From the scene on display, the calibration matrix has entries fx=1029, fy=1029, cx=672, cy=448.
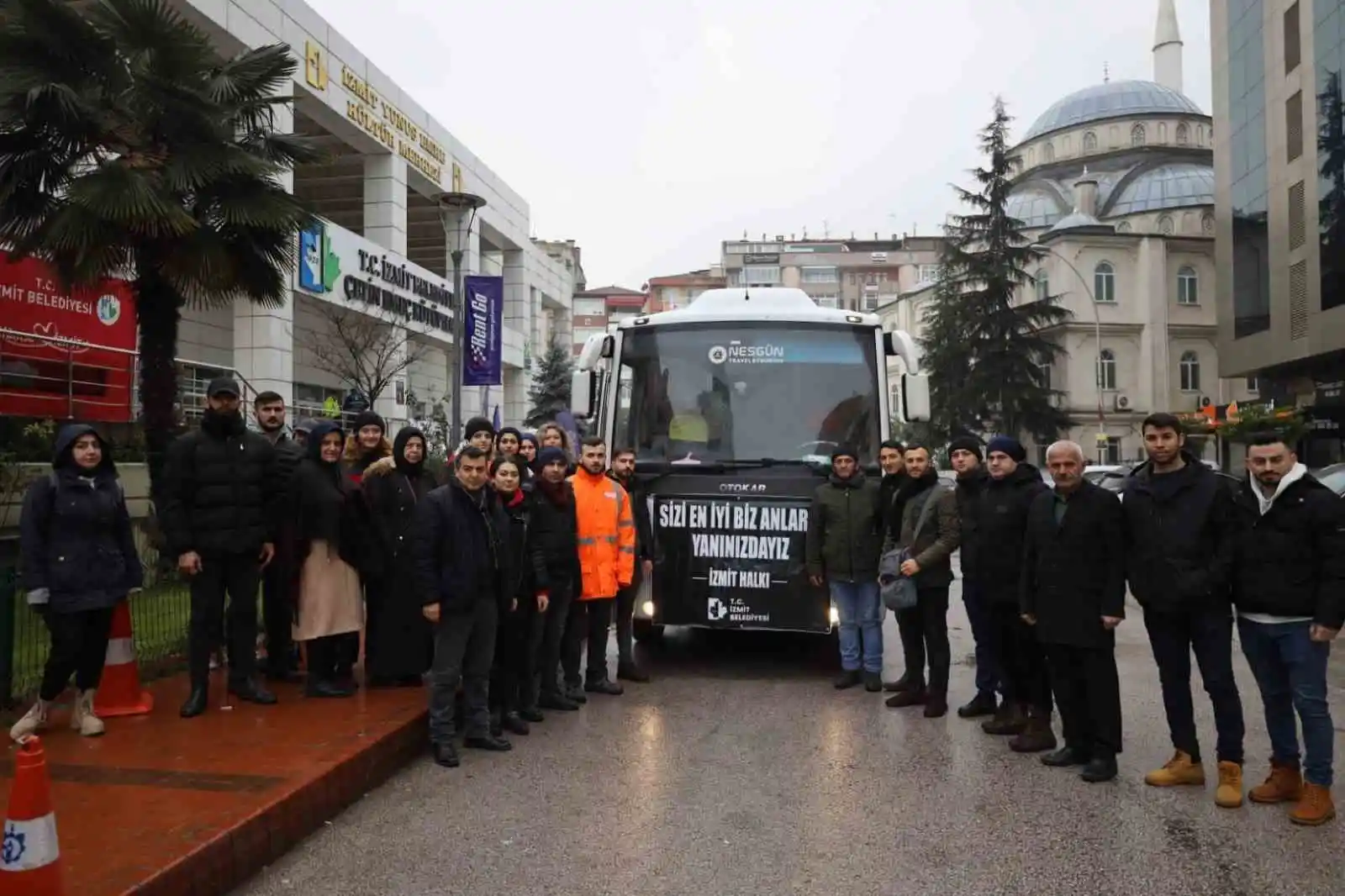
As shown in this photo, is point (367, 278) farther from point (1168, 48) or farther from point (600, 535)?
point (1168, 48)

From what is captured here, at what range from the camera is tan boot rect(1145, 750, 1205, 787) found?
5465 mm

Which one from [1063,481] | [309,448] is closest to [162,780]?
[309,448]

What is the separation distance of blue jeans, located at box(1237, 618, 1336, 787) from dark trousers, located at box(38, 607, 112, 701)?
6.12 m

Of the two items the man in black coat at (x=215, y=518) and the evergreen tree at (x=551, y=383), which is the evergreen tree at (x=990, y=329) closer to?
the evergreen tree at (x=551, y=383)

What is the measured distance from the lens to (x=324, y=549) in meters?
6.88

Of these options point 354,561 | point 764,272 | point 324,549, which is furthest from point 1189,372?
point 324,549

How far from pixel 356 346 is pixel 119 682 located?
17.1 m

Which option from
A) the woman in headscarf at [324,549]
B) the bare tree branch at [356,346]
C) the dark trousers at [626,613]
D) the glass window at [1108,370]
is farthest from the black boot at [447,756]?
the glass window at [1108,370]

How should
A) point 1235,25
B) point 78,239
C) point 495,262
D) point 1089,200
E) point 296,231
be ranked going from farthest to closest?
point 1089,200 → point 1235,25 → point 495,262 → point 296,231 → point 78,239

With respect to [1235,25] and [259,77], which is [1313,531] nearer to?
[259,77]

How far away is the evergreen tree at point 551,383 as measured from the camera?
42.3 m

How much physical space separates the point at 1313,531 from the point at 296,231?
838 cm

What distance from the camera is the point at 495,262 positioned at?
3481 centimetres

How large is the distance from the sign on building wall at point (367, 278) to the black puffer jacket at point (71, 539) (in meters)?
13.8
